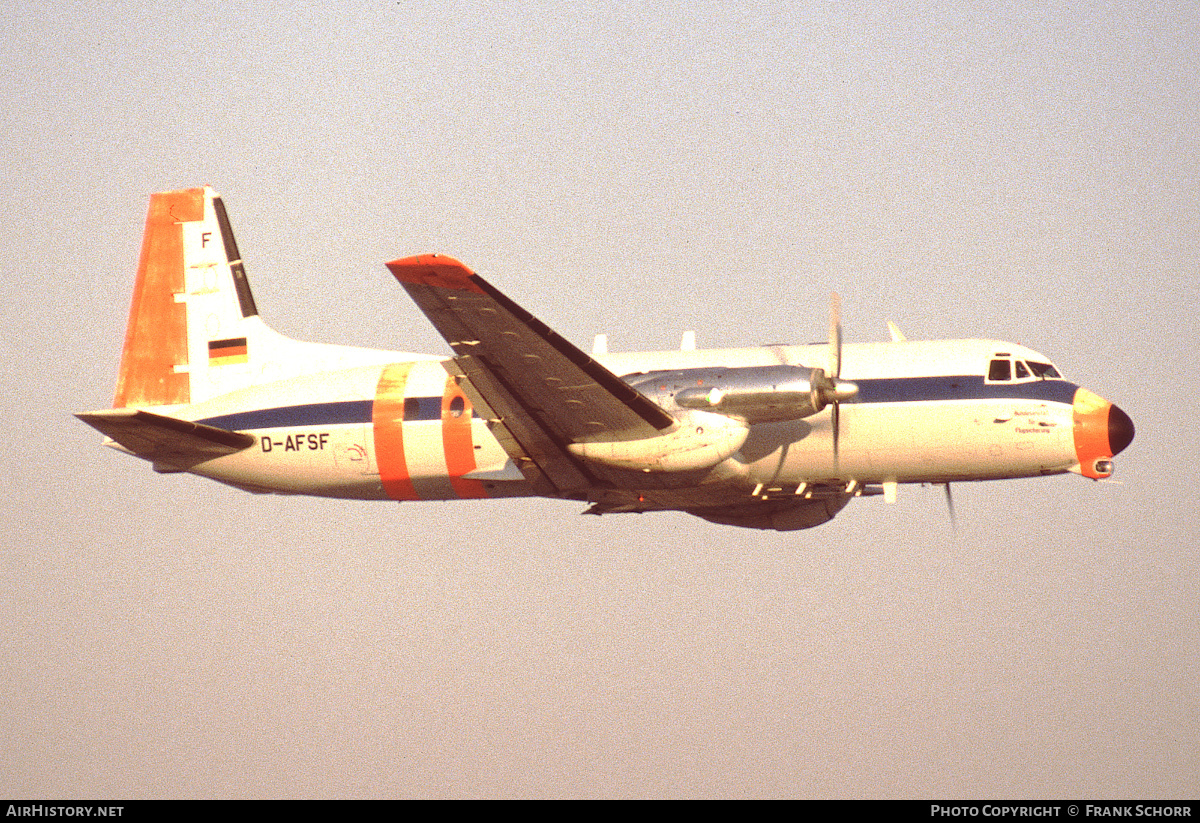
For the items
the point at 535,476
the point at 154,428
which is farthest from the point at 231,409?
the point at 535,476

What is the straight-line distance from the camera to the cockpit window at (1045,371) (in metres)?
25.8

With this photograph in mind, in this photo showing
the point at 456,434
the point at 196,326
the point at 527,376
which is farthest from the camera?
the point at 196,326

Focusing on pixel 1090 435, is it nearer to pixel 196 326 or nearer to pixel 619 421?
pixel 619 421

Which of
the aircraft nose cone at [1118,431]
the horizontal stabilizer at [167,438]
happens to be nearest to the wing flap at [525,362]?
the horizontal stabilizer at [167,438]

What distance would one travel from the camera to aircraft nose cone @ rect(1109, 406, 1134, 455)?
25250mm

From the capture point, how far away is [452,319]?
23.0 metres

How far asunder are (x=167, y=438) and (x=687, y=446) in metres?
9.42

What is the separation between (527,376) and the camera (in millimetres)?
24234

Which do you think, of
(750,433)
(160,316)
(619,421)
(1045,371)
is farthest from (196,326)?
(1045,371)

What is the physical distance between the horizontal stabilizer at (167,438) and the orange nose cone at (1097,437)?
14.3 metres

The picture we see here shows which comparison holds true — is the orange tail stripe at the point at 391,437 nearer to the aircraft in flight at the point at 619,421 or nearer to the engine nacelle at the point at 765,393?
the aircraft in flight at the point at 619,421

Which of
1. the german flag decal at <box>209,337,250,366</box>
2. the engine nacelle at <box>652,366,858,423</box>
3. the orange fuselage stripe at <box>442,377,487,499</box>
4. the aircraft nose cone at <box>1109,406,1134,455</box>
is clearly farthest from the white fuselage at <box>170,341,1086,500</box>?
the german flag decal at <box>209,337,250,366</box>

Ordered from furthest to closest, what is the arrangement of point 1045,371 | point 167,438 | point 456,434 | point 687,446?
point 167,438, point 456,434, point 1045,371, point 687,446
